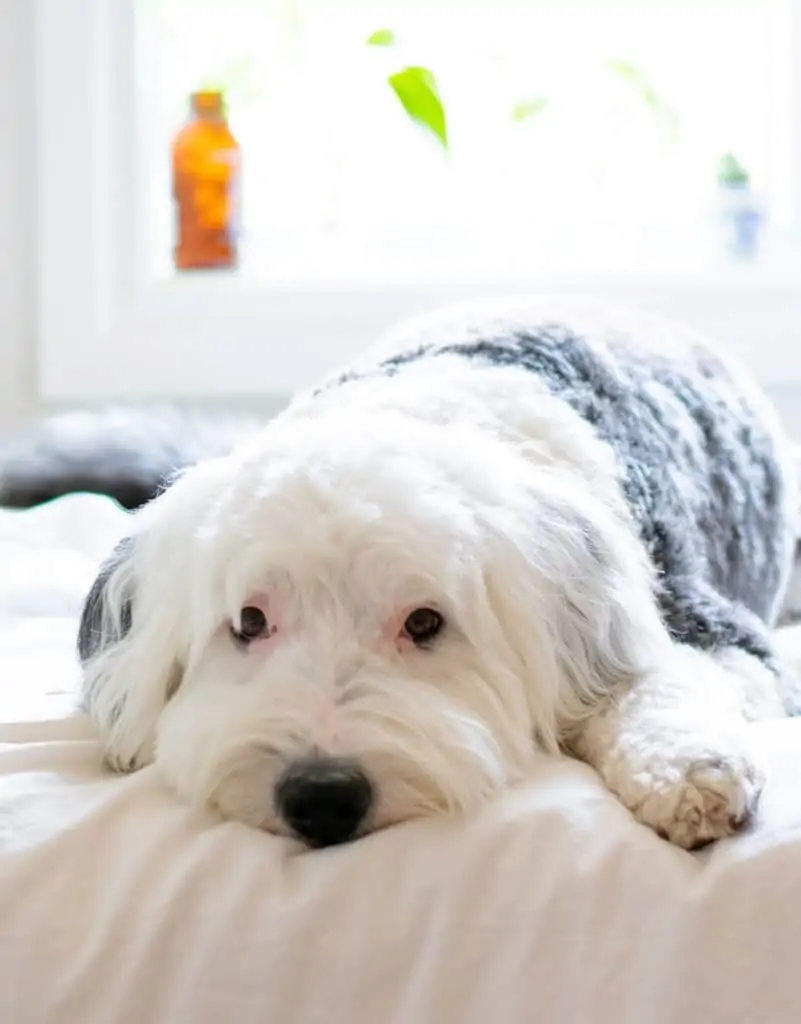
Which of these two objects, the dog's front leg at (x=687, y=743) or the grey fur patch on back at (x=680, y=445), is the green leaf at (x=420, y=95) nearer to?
the grey fur patch on back at (x=680, y=445)

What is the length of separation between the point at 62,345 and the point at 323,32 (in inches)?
31.4

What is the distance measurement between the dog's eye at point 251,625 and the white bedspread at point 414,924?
0.23 meters

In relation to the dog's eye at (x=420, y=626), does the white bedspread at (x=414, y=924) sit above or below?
below

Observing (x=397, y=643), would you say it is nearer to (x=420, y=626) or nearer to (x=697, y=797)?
(x=420, y=626)

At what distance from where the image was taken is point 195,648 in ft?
4.37

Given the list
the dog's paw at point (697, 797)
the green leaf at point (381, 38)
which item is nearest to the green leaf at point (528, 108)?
the green leaf at point (381, 38)

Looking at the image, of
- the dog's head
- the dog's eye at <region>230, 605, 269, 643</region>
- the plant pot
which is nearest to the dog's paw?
the dog's head

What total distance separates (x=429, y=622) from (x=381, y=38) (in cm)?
197

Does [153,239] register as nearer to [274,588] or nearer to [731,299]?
[731,299]

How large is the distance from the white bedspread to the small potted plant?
2135 millimetres

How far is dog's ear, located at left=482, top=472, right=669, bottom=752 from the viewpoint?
1319mm

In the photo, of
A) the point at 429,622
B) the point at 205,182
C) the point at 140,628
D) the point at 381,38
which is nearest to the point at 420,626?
the point at 429,622

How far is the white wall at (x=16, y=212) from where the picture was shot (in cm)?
280

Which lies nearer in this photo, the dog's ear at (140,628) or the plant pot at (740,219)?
the dog's ear at (140,628)
